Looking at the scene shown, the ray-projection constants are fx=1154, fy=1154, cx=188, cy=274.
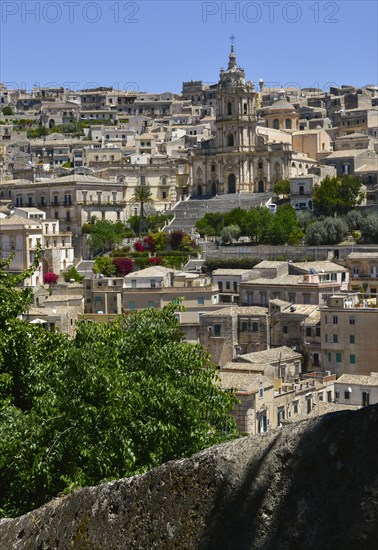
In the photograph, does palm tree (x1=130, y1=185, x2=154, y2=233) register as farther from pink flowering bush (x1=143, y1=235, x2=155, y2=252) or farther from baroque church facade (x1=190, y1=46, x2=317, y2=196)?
pink flowering bush (x1=143, y1=235, x2=155, y2=252)

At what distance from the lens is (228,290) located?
2311 inches

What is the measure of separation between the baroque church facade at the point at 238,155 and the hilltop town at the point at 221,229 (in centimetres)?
13

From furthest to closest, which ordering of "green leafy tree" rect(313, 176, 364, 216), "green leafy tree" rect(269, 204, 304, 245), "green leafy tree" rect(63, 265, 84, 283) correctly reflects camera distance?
"green leafy tree" rect(313, 176, 364, 216) → "green leafy tree" rect(269, 204, 304, 245) → "green leafy tree" rect(63, 265, 84, 283)

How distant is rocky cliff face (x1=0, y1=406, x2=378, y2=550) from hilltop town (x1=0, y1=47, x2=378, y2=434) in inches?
561

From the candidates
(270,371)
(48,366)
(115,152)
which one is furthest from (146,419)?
(115,152)

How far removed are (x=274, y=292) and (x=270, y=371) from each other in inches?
552

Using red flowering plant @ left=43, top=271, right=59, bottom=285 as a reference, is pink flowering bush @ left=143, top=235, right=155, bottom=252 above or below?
above

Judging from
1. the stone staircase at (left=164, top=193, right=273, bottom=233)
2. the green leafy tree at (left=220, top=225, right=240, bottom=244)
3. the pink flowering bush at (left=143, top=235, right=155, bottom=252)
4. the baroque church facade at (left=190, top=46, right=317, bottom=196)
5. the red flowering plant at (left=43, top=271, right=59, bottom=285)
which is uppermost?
the baroque church facade at (left=190, top=46, right=317, bottom=196)

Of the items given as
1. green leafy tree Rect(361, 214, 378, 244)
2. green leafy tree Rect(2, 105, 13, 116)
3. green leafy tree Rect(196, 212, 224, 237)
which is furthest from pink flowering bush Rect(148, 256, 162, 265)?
green leafy tree Rect(2, 105, 13, 116)

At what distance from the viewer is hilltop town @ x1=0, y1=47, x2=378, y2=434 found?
4538cm

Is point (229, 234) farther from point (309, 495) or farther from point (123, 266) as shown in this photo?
point (309, 495)

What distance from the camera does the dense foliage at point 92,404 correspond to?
1215cm

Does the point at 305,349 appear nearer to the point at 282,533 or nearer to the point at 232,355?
the point at 232,355

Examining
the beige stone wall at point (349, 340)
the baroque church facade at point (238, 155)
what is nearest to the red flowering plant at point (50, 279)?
the baroque church facade at point (238, 155)
